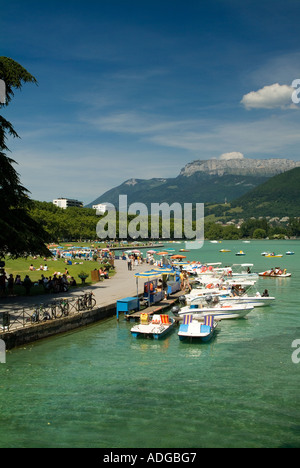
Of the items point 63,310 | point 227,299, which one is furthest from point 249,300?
point 63,310

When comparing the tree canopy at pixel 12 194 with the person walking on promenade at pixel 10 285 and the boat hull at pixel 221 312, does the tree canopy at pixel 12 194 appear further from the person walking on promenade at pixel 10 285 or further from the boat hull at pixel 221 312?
the boat hull at pixel 221 312

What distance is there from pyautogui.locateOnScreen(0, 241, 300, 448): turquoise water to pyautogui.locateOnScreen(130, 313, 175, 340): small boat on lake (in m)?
0.64

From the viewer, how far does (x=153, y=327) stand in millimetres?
24453

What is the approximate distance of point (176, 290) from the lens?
4106 cm

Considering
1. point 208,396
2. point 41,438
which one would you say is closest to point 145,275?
point 208,396

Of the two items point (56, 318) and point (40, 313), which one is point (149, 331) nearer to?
point (56, 318)

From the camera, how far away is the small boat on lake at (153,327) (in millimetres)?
24156

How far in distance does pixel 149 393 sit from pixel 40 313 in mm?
10997

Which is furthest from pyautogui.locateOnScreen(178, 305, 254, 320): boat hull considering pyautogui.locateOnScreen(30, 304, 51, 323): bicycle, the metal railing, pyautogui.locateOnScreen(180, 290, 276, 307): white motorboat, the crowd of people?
the crowd of people

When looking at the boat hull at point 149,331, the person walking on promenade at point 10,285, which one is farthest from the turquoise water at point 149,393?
the person walking on promenade at point 10,285

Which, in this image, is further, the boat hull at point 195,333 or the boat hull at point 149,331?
the boat hull at point 149,331

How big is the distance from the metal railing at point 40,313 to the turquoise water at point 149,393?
4.19ft

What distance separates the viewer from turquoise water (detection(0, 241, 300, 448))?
1268 cm
